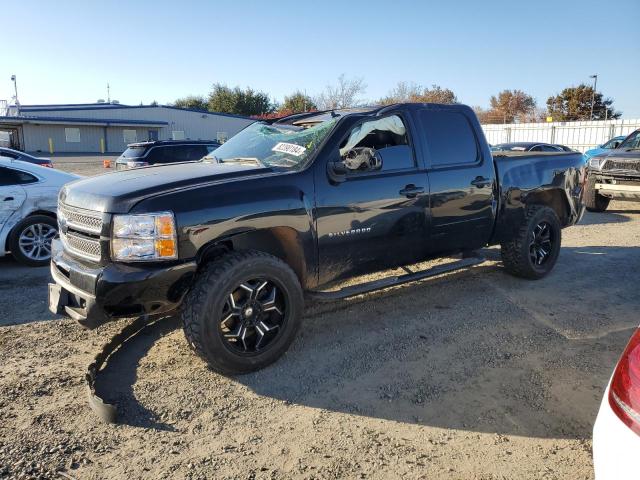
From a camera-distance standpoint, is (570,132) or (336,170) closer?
(336,170)

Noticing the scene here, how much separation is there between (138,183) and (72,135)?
156 ft

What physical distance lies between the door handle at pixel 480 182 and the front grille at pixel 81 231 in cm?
356

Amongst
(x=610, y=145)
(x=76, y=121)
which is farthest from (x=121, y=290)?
(x=76, y=121)

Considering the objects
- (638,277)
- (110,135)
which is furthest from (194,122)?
(638,277)

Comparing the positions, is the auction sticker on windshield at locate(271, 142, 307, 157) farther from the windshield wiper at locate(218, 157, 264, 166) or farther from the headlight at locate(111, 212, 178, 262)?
the headlight at locate(111, 212, 178, 262)

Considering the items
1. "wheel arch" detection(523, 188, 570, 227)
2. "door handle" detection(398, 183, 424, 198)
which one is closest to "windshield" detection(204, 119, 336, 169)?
"door handle" detection(398, 183, 424, 198)

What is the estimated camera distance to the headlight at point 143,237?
11.1 ft

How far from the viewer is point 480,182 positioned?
5.24 metres

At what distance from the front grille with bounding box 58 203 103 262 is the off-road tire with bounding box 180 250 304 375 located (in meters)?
0.75

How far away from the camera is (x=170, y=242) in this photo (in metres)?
3.41

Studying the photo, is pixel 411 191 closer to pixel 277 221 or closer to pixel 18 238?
pixel 277 221

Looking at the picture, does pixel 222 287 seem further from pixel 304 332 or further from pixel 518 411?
pixel 518 411

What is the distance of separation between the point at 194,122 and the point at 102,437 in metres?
51.3

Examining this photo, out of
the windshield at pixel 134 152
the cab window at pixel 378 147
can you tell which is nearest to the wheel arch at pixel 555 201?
the cab window at pixel 378 147
